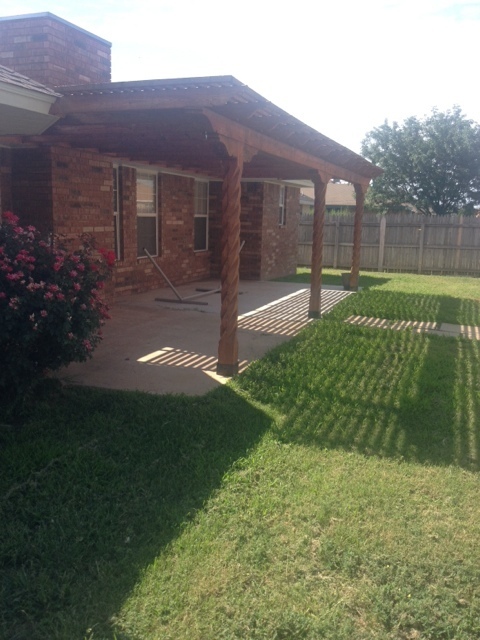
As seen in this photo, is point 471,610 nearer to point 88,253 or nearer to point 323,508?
point 323,508

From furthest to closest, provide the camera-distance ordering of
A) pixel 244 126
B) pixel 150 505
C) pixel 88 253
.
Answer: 1. pixel 244 126
2. pixel 88 253
3. pixel 150 505

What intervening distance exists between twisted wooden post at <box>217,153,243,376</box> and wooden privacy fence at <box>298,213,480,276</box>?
15.7 m

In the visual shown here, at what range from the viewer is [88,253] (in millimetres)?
5535

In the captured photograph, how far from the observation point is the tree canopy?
1210 inches

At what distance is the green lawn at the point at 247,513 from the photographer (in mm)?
2859

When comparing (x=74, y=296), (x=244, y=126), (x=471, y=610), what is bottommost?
(x=471, y=610)

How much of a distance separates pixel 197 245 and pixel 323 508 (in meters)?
11.8

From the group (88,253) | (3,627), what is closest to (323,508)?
(3,627)

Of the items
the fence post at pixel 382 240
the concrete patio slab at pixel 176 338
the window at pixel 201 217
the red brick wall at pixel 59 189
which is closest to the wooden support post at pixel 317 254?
the concrete patio slab at pixel 176 338

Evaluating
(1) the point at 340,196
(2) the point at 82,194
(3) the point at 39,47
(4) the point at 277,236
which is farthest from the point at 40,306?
(1) the point at 340,196

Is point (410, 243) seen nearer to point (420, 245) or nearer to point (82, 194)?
point (420, 245)

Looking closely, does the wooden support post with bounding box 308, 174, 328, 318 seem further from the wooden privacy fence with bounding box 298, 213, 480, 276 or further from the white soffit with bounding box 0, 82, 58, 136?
the wooden privacy fence with bounding box 298, 213, 480, 276

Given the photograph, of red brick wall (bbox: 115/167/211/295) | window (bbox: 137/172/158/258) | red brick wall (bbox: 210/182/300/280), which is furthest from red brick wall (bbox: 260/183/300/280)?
window (bbox: 137/172/158/258)

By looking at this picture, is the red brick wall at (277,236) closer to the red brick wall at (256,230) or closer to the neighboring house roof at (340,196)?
the red brick wall at (256,230)
